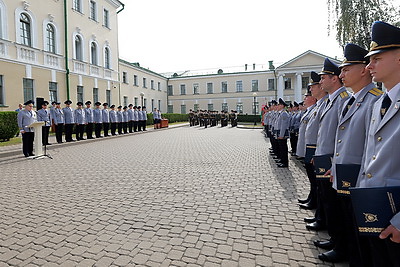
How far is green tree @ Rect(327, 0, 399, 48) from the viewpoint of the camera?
1499 centimetres

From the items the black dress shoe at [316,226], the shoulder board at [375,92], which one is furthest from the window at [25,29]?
the shoulder board at [375,92]

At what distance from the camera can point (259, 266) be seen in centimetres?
279

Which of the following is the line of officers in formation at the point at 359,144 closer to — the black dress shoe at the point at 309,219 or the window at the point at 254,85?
the black dress shoe at the point at 309,219

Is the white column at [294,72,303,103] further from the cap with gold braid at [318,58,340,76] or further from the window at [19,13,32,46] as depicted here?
the cap with gold braid at [318,58,340,76]

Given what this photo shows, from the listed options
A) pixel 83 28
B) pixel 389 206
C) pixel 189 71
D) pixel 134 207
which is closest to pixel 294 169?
pixel 134 207

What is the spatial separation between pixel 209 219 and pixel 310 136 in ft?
6.25

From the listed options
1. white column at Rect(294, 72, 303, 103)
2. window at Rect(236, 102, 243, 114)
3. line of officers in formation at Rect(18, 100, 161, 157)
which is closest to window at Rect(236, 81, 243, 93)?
window at Rect(236, 102, 243, 114)

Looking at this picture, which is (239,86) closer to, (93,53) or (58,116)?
(93,53)

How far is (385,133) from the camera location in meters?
1.82

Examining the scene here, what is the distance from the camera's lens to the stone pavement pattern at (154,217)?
302cm

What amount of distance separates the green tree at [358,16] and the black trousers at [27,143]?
17.0 metres

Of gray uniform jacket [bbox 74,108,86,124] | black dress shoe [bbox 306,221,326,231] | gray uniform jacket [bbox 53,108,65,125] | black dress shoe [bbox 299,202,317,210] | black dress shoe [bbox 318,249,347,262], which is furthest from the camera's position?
gray uniform jacket [bbox 74,108,86,124]

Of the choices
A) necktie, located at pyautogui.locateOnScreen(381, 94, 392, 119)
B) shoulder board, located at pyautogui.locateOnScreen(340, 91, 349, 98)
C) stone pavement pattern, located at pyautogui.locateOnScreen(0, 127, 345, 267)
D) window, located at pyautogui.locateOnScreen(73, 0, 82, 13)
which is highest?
window, located at pyautogui.locateOnScreen(73, 0, 82, 13)

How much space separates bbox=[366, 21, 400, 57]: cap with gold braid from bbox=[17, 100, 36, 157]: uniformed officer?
36.1 feet
